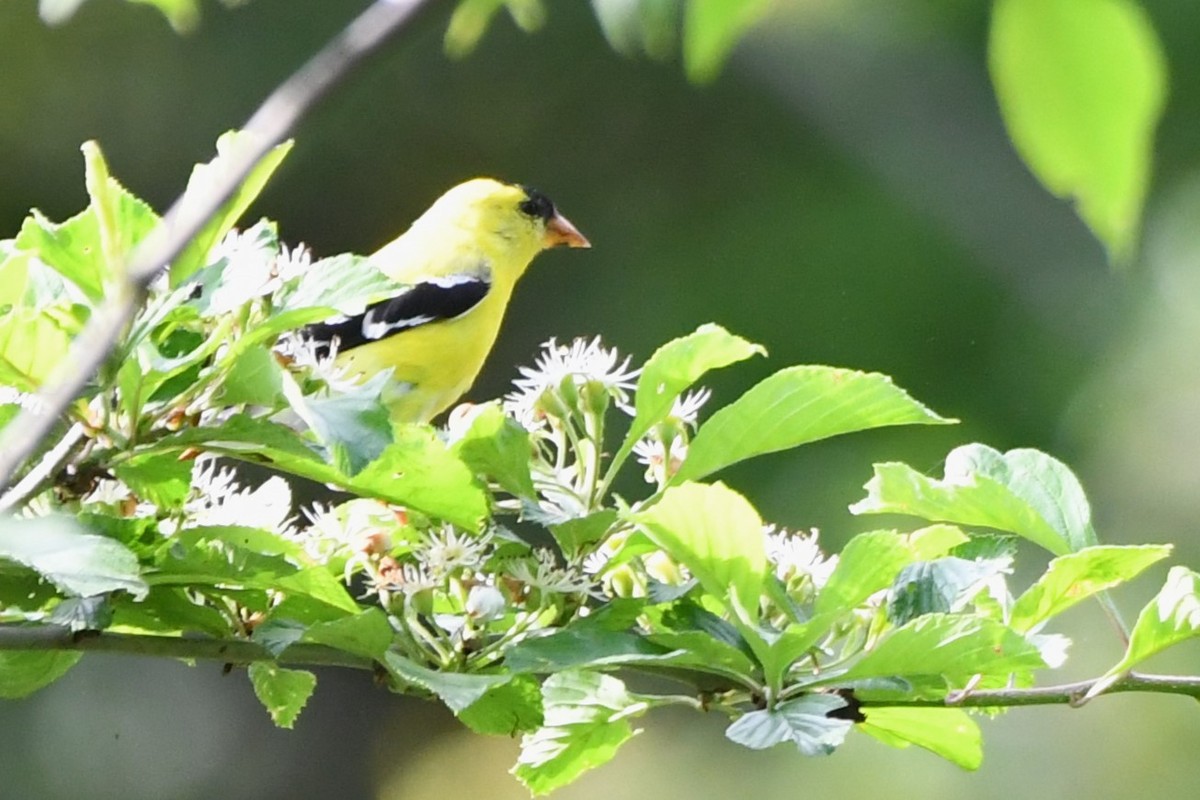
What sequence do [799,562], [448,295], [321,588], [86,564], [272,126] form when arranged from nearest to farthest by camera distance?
[272,126], [86,564], [321,588], [799,562], [448,295]

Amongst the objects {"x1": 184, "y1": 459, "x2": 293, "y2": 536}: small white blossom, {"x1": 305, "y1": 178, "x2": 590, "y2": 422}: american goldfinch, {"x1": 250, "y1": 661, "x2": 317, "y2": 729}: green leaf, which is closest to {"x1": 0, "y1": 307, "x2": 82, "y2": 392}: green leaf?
{"x1": 184, "y1": 459, "x2": 293, "y2": 536}: small white blossom

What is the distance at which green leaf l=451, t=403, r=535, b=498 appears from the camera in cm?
83

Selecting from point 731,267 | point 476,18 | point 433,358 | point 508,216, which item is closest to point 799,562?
point 476,18

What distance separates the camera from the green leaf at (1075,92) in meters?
0.37

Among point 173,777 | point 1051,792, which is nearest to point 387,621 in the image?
point 1051,792

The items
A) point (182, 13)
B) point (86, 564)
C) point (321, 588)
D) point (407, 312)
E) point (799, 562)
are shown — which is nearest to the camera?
point (182, 13)

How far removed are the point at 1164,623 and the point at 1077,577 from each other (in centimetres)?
5

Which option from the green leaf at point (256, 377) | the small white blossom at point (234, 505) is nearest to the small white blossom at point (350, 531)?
the small white blossom at point (234, 505)

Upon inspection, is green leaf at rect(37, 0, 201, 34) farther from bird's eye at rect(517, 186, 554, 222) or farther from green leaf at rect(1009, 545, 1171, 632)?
bird's eye at rect(517, 186, 554, 222)

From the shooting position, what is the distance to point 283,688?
916 millimetres

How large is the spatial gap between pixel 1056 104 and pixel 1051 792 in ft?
10.1

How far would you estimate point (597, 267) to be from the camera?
412 cm

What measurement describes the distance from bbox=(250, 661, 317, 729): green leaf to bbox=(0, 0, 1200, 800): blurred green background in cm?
216

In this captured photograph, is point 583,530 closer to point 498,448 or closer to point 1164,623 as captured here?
point 498,448
